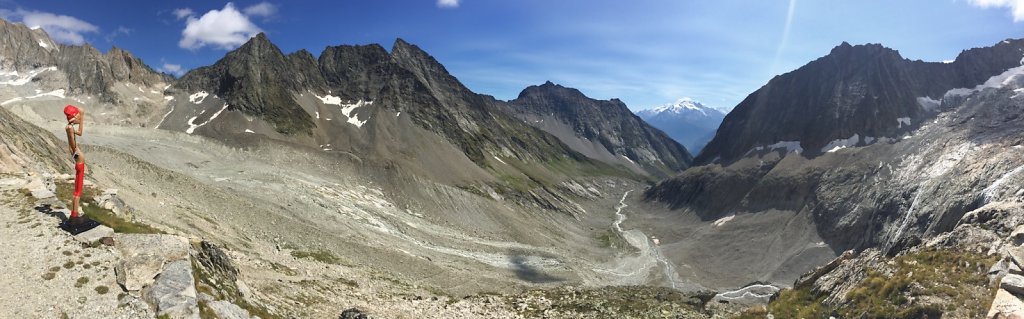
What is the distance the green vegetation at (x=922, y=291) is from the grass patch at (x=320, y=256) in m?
47.1

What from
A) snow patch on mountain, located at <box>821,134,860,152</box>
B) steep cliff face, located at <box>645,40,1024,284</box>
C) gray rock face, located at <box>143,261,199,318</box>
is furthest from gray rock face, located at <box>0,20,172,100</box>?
snow patch on mountain, located at <box>821,134,860,152</box>

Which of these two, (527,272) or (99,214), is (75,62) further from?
(99,214)

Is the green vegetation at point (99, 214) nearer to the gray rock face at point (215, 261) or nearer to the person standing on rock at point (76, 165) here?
the person standing on rock at point (76, 165)

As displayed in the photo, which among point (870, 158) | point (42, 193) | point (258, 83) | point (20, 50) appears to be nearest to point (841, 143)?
point (870, 158)

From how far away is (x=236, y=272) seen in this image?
105 feet

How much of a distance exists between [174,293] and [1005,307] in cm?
3523

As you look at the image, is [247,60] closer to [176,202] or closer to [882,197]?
[176,202]

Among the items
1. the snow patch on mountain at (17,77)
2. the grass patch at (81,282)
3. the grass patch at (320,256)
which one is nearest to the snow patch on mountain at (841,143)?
the grass patch at (320,256)

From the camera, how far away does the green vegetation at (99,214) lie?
2812cm

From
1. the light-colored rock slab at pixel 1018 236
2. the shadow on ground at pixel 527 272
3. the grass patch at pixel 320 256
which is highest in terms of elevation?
the light-colored rock slab at pixel 1018 236

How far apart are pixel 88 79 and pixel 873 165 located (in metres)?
224

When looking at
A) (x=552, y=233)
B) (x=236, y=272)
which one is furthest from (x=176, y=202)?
Answer: (x=552, y=233)

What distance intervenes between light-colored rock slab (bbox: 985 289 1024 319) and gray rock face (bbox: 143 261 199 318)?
109 feet

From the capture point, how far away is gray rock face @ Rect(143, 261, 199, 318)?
22.0 metres
